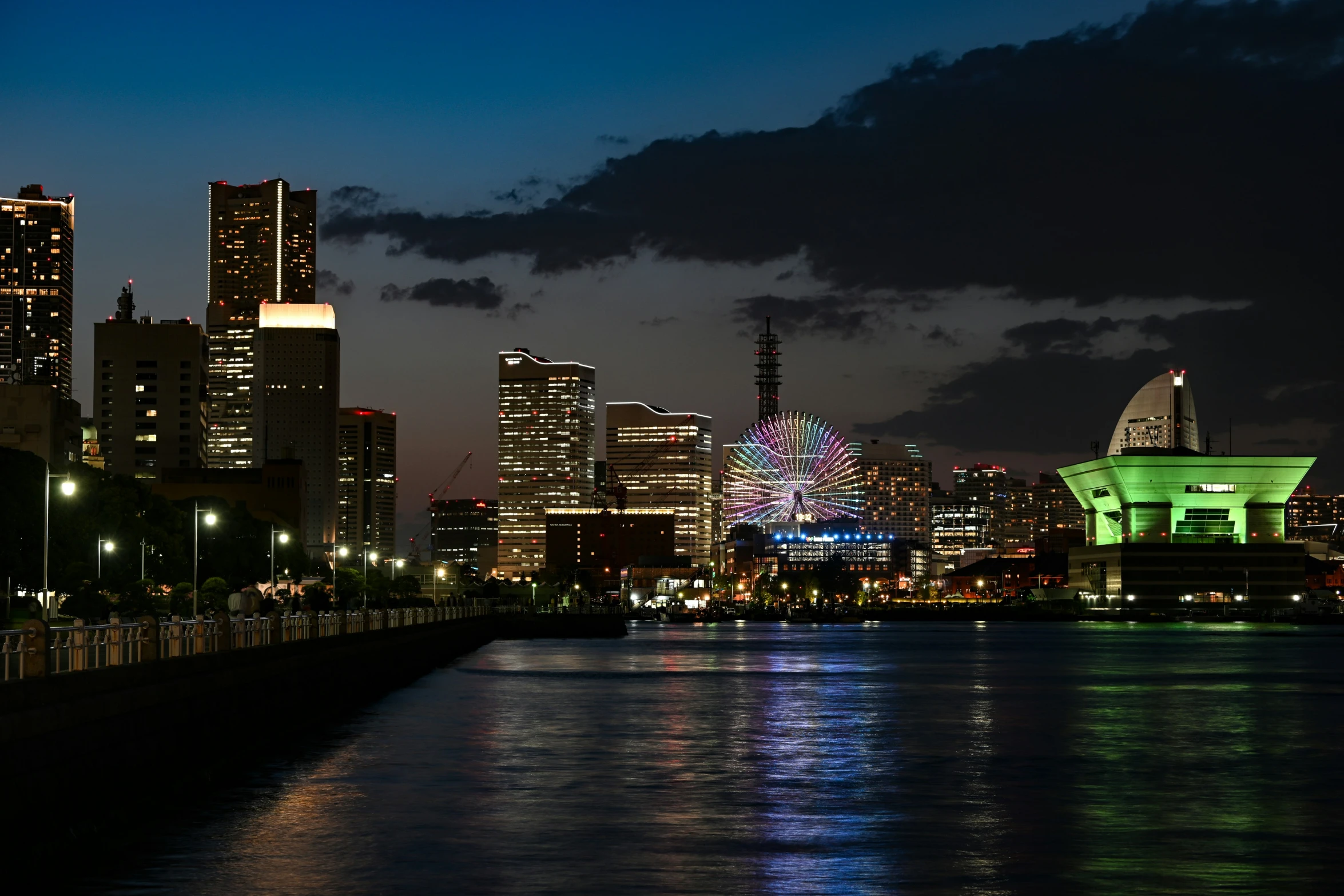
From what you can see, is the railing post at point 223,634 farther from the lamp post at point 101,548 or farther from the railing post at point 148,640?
the lamp post at point 101,548

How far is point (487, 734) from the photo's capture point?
52688 millimetres

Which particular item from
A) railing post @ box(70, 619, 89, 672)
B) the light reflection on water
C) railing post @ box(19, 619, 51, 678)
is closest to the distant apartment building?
the light reflection on water

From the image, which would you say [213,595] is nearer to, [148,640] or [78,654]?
[148,640]

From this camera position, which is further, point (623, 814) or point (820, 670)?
point (820, 670)

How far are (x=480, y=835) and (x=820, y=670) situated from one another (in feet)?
245

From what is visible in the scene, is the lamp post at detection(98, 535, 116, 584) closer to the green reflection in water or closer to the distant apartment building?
the green reflection in water

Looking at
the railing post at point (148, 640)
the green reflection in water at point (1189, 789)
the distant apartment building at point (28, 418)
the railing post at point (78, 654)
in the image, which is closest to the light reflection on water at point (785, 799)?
the green reflection in water at point (1189, 789)

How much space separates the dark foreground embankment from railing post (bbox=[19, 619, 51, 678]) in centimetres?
32

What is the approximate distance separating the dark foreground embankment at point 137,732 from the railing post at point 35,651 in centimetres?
32

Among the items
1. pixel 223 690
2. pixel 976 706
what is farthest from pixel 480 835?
pixel 976 706

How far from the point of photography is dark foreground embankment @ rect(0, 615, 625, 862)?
2533cm

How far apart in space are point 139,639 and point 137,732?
2.71 metres

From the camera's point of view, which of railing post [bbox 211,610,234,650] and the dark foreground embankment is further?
railing post [bbox 211,610,234,650]

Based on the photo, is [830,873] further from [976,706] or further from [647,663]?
[647,663]
